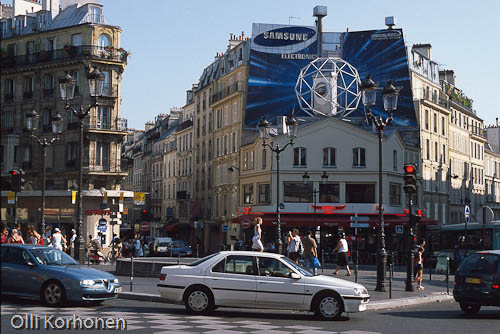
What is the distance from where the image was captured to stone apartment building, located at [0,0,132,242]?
5009 centimetres

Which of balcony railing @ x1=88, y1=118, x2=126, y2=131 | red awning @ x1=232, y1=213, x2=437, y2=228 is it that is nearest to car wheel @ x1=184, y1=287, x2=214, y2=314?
red awning @ x1=232, y1=213, x2=437, y2=228

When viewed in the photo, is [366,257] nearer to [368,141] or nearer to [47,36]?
[368,141]

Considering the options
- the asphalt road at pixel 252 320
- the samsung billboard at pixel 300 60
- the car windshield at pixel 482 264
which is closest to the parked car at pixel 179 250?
the samsung billboard at pixel 300 60

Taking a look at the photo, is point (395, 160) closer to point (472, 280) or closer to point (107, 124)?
point (107, 124)

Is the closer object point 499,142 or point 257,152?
point 257,152

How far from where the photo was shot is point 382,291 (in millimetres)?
20562

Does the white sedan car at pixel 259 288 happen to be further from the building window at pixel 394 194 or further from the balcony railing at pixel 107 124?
the building window at pixel 394 194

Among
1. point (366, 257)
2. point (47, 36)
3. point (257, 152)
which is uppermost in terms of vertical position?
point (47, 36)

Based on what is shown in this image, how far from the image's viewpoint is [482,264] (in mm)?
15453

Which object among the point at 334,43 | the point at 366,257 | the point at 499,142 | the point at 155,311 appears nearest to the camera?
the point at 155,311

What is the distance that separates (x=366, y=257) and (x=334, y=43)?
19.1 metres

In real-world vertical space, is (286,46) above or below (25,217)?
above

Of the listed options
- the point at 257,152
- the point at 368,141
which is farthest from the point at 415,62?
the point at 257,152

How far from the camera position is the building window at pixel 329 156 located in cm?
5297
